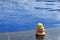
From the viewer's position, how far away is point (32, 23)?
567 cm

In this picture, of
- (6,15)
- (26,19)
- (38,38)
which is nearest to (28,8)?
(26,19)

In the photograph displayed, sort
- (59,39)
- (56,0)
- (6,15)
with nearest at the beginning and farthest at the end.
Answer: (59,39) < (6,15) < (56,0)

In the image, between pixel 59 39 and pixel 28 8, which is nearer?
pixel 59 39

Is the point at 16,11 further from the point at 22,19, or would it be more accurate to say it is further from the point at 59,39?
the point at 59,39

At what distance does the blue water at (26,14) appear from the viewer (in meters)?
5.39

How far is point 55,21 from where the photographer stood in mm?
5867

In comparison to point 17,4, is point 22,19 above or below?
below

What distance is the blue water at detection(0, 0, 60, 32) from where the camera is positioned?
5387 millimetres

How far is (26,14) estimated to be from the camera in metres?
5.50

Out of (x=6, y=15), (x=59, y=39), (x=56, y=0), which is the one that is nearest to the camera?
(x=59, y=39)

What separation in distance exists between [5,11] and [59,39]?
1.79 meters

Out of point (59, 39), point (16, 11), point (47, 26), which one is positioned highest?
point (16, 11)

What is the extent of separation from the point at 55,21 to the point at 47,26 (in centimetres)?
28

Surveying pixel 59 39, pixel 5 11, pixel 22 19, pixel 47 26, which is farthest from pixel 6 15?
pixel 59 39
